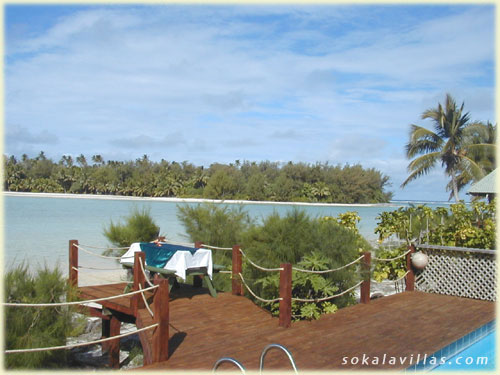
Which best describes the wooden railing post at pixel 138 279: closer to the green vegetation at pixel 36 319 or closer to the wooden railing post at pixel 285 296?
the green vegetation at pixel 36 319

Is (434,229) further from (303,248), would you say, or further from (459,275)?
(303,248)

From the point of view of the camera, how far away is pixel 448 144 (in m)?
21.4

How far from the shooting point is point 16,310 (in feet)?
16.0

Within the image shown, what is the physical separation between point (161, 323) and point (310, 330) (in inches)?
79.6

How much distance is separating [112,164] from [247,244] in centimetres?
7784

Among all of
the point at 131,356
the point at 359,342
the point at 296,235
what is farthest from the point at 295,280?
the point at 131,356

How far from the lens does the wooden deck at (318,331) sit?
483 centimetres

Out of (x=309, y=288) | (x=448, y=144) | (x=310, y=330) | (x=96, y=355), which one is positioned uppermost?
(x=448, y=144)

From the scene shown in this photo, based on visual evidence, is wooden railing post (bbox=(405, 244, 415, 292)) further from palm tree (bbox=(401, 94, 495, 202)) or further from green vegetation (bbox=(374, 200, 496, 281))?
palm tree (bbox=(401, 94, 495, 202))

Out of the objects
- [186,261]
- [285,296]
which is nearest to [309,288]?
[285,296]

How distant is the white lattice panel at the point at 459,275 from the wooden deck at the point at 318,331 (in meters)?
0.33

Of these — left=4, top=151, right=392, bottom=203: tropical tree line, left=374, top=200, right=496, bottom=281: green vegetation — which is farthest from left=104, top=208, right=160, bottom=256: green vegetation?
left=4, top=151, right=392, bottom=203: tropical tree line

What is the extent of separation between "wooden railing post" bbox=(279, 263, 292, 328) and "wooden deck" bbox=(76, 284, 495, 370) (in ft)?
0.39

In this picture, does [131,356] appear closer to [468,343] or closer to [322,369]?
[322,369]
